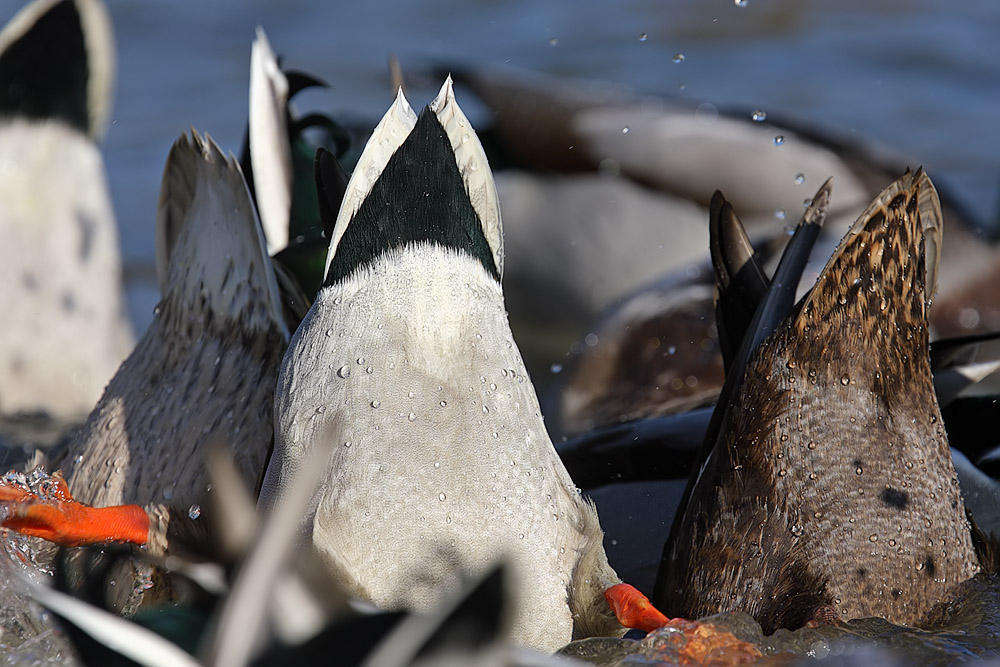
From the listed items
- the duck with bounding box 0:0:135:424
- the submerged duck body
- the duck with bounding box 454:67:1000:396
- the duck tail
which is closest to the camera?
the submerged duck body

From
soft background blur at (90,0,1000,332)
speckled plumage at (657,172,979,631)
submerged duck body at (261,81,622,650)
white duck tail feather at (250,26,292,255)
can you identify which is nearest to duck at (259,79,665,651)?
submerged duck body at (261,81,622,650)

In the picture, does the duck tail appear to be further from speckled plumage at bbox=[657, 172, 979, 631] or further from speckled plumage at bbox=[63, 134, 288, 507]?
speckled plumage at bbox=[657, 172, 979, 631]

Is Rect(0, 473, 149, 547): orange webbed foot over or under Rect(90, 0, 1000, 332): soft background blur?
under

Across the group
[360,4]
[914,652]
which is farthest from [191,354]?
[360,4]

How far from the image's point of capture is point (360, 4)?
27.2ft

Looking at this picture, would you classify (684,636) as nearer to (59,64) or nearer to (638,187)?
(59,64)

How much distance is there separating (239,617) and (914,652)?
1023 millimetres

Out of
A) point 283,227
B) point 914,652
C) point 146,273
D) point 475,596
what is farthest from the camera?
point 146,273

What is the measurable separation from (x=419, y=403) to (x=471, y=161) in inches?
13.0

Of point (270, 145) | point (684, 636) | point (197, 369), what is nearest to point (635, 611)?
point (684, 636)

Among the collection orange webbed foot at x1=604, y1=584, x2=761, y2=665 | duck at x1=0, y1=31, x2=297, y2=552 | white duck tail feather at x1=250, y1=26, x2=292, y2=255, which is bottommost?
orange webbed foot at x1=604, y1=584, x2=761, y2=665

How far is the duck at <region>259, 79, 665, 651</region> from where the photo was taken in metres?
1.70

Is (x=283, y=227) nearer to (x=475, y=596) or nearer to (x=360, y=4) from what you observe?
(x=475, y=596)

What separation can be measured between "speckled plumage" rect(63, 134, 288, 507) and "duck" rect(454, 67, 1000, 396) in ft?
7.09
